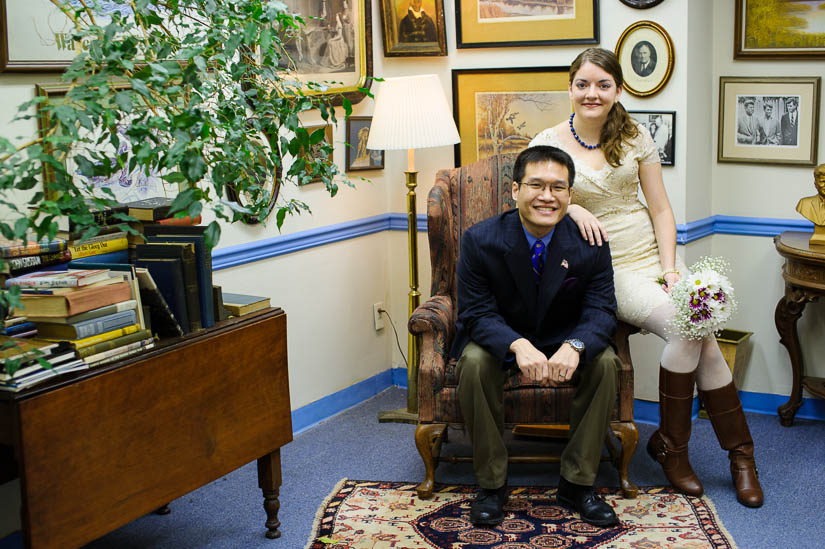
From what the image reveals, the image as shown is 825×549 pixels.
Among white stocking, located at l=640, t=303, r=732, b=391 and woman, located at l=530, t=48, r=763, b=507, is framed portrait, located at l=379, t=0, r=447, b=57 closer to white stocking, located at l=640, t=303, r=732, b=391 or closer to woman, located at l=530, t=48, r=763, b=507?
woman, located at l=530, t=48, r=763, b=507

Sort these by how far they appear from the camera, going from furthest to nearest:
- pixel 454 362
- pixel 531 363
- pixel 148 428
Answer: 1. pixel 454 362
2. pixel 531 363
3. pixel 148 428

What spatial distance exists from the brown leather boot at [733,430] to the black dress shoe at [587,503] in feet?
1.83

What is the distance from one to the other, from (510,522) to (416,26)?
2.42 meters

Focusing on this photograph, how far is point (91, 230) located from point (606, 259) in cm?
187

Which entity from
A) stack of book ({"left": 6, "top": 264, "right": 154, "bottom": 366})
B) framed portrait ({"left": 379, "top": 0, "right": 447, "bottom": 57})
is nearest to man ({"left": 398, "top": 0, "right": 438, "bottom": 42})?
framed portrait ({"left": 379, "top": 0, "right": 447, "bottom": 57})

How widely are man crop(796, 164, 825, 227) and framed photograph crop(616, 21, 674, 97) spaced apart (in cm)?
75

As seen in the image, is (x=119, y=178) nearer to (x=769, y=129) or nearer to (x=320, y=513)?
(x=320, y=513)

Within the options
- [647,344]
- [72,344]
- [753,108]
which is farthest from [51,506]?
[753,108]

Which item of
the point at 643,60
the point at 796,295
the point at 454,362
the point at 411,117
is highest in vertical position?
the point at 643,60

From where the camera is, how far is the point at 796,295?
3953 mm

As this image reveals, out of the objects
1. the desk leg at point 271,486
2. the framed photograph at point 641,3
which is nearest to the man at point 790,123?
the framed photograph at point 641,3

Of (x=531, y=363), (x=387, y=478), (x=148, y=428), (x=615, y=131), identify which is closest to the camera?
(x=148, y=428)

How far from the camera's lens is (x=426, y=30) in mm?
4492

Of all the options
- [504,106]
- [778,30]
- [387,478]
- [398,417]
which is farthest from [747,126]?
[387,478]
